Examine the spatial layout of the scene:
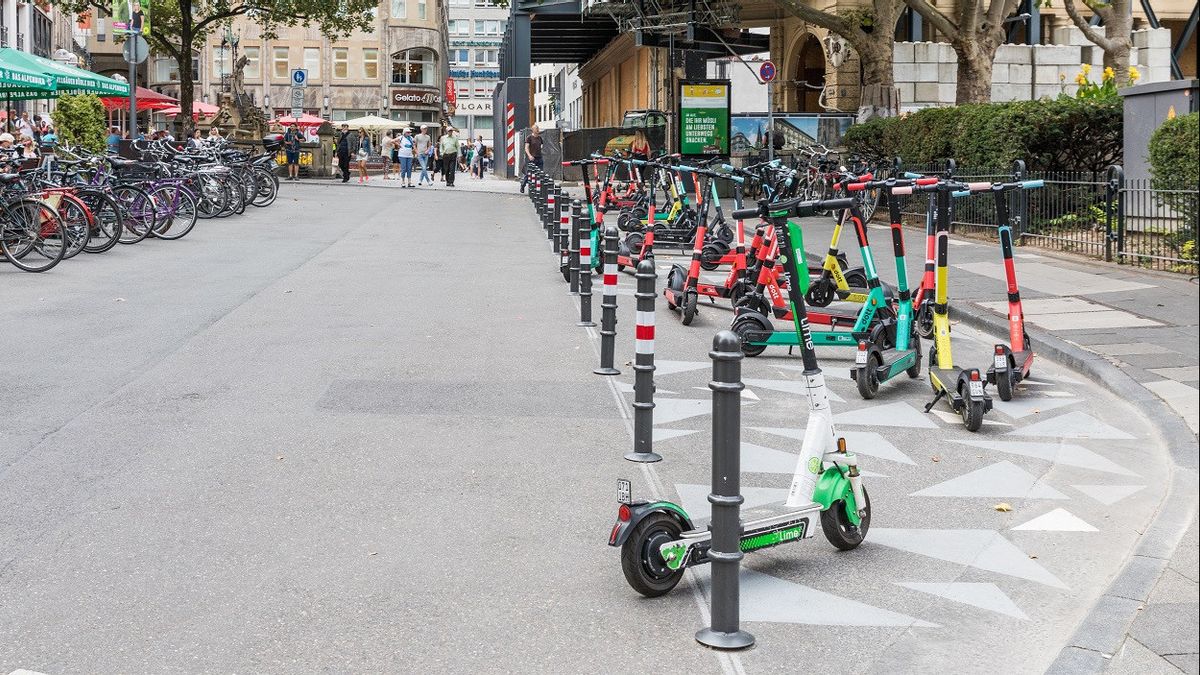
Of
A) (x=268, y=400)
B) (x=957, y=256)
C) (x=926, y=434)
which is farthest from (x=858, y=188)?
(x=957, y=256)

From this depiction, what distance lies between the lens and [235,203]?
2509 centimetres

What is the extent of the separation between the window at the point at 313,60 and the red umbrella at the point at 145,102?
4036 cm

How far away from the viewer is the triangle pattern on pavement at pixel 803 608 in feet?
15.8

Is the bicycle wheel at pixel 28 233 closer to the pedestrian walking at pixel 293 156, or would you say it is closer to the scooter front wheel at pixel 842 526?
the scooter front wheel at pixel 842 526

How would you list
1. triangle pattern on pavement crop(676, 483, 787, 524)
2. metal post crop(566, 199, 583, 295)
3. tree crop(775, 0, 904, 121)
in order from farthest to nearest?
1. tree crop(775, 0, 904, 121)
2. metal post crop(566, 199, 583, 295)
3. triangle pattern on pavement crop(676, 483, 787, 524)

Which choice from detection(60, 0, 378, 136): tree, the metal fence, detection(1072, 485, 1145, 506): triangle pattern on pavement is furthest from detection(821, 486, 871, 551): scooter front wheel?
detection(60, 0, 378, 136): tree

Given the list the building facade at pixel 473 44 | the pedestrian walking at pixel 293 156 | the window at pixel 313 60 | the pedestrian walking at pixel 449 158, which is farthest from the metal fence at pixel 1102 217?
the building facade at pixel 473 44

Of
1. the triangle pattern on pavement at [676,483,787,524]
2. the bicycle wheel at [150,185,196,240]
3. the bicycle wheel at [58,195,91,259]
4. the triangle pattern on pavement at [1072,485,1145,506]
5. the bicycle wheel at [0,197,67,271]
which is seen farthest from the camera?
the bicycle wheel at [150,185,196,240]

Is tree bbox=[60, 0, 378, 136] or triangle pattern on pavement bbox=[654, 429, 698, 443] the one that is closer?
triangle pattern on pavement bbox=[654, 429, 698, 443]

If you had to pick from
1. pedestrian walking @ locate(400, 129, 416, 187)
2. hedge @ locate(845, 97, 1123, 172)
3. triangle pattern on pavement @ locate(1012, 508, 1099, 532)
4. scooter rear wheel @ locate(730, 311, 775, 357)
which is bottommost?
triangle pattern on pavement @ locate(1012, 508, 1099, 532)

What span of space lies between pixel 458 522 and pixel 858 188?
4065 millimetres

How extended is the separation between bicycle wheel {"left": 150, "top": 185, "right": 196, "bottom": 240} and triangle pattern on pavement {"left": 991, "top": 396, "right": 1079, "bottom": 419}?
13.9 meters

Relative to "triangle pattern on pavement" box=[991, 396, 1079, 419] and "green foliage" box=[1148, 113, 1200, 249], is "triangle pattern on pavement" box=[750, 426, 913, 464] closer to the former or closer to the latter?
"triangle pattern on pavement" box=[991, 396, 1079, 419]

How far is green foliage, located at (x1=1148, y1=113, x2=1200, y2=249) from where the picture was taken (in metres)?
13.1
